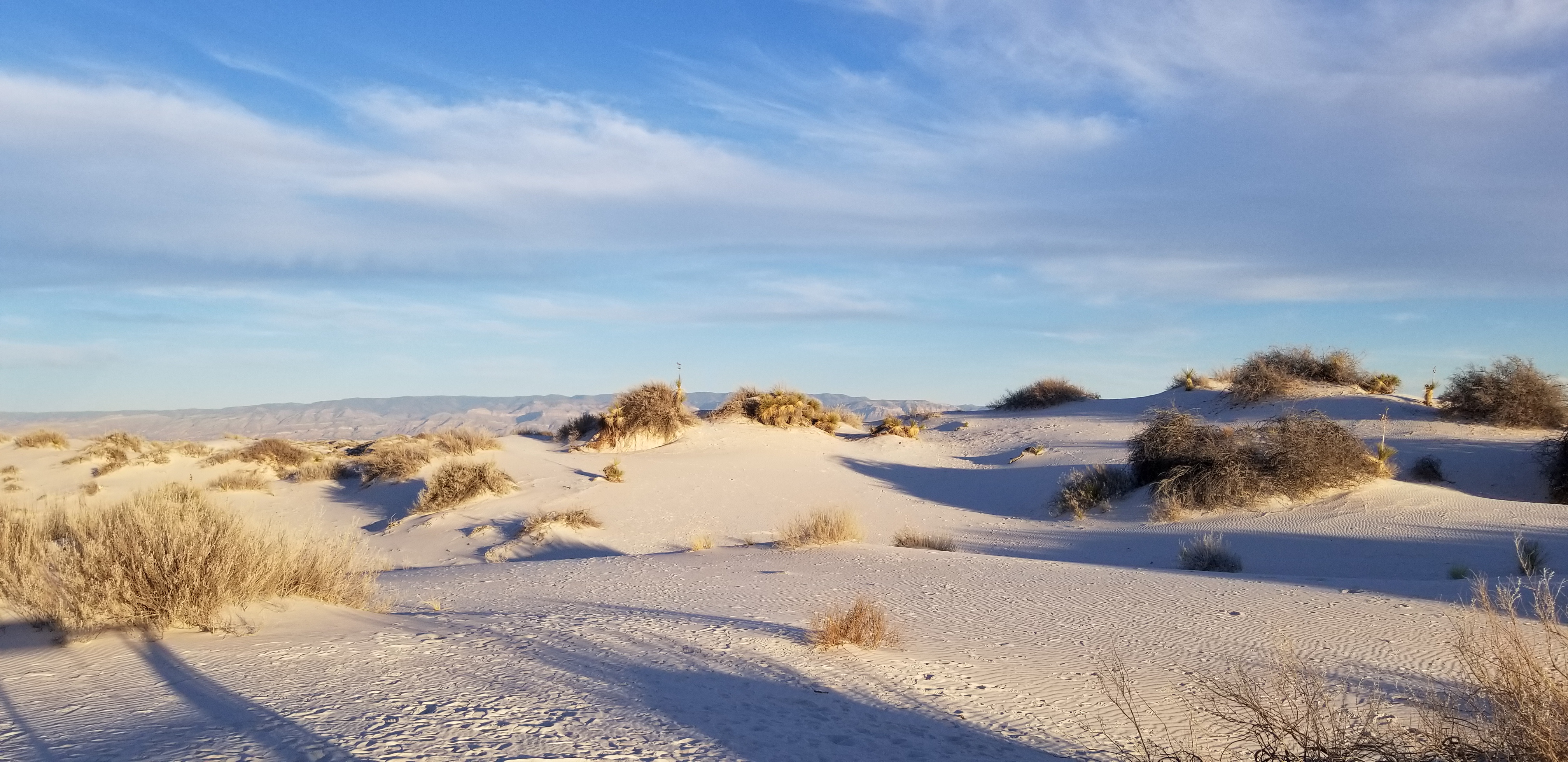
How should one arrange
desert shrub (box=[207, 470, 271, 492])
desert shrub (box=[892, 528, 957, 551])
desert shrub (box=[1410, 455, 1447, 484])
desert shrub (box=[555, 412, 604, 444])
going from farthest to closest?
desert shrub (box=[555, 412, 604, 444]) → desert shrub (box=[207, 470, 271, 492]) → desert shrub (box=[1410, 455, 1447, 484]) → desert shrub (box=[892, 528, 957, 551])

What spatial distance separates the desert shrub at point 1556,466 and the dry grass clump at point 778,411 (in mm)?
17289

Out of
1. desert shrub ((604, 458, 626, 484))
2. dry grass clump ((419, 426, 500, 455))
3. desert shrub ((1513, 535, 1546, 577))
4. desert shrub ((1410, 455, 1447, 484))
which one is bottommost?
desert shrub ((1513, 535, 1546, 577))

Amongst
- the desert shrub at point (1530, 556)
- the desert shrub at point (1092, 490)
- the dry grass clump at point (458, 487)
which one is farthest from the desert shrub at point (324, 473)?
the desert shrub at point (1530, 556)

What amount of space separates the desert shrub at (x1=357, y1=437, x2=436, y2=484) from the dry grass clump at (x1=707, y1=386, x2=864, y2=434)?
28.3 ft

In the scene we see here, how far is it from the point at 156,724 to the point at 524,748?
180 centimetres

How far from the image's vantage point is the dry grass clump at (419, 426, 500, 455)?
76.7ft

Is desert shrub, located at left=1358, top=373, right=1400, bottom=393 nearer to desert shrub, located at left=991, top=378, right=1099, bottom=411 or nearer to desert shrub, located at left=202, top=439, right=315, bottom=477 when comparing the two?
desert shrub, located at left=991, top=378, right=1099, bottom=411

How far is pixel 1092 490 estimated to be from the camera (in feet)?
63.6

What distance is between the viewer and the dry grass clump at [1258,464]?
16.9m

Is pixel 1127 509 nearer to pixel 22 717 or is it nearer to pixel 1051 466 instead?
pixel 1051 466

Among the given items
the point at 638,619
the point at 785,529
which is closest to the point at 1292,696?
the point at 638,619

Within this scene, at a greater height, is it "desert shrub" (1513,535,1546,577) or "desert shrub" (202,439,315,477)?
"desert shrub" (202,439,315,477)

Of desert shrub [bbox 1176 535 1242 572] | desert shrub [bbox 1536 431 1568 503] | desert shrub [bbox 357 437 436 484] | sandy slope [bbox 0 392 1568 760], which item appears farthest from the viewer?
desert shrub [bbox 357 437 436 484]

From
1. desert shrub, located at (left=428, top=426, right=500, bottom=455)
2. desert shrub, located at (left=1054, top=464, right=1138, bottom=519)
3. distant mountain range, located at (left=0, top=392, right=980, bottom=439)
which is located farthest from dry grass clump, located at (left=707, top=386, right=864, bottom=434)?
distant mountain range, located at (left=0, top=392, right=980, bottom=439)
